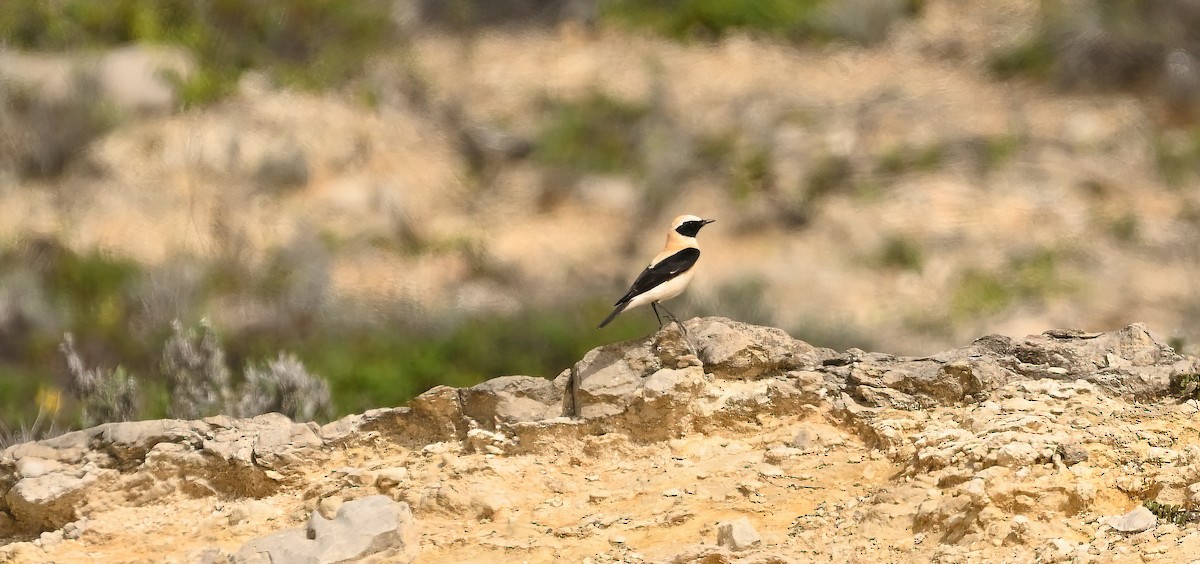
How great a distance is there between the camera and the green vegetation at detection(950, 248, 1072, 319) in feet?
43.0

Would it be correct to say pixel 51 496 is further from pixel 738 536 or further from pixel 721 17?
pixel 721 17

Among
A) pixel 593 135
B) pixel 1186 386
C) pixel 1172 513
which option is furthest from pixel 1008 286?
pixel 1172 513

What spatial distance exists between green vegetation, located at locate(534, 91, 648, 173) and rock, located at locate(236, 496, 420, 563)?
11.0 meters

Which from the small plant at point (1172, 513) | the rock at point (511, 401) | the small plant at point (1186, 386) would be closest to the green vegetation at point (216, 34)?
the rock at point (511, 401)

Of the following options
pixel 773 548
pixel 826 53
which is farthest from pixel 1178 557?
pixel 826 53

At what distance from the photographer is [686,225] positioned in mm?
7105

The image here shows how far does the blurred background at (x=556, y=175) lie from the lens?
12.7m

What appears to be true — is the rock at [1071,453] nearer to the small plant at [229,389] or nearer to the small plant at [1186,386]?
the small plant at [1186,386]

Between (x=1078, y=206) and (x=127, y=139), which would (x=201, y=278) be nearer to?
(x=127, y=139)

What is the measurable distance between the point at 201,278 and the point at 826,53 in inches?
335

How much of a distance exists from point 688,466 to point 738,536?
0.69 m

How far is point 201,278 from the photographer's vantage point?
1334 cm

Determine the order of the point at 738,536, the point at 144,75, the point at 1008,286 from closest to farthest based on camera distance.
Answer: the point at 738,536 → the point at 1008,286 → the point at 144,75

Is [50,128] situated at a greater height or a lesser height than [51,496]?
greater
